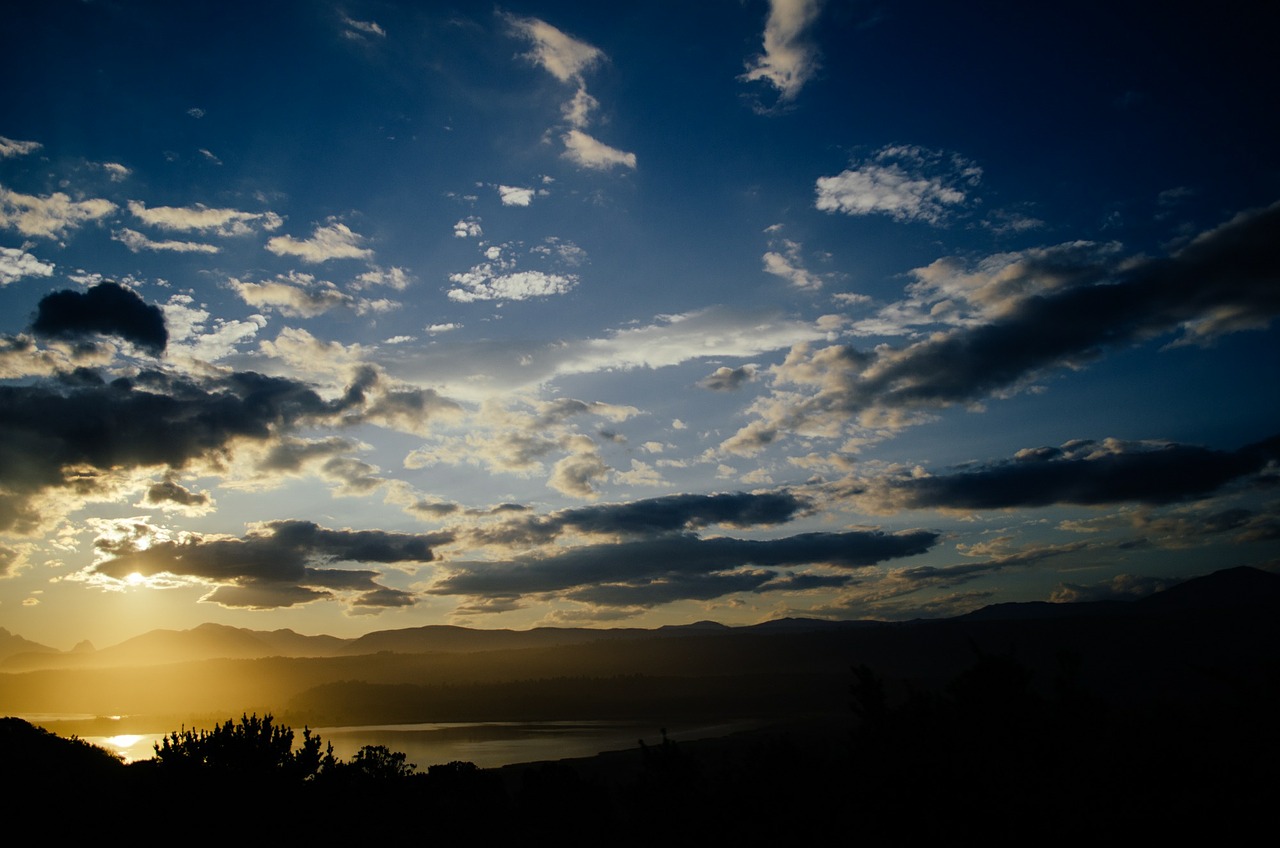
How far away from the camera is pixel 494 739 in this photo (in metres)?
116

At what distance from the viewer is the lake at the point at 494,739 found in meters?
87.1

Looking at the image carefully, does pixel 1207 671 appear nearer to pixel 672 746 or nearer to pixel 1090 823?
pixel 1090 823

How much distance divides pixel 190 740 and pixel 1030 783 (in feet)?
83.4

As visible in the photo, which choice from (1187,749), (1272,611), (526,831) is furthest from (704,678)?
(1187,749)

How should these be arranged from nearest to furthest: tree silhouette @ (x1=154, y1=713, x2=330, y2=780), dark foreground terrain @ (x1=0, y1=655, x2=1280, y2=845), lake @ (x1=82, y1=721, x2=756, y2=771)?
dark foreground terrain @ (x1=0, y1=655, x2=1280, y2=845), tree silhouette @ (x1=154, y1=713, x2=330, y2=780), lake @ (x1=82, y1=721, x2=756, y2=771)

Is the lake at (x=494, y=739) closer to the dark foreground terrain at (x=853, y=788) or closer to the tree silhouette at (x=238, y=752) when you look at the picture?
the dark foreground terrain at (x=853, y=788)

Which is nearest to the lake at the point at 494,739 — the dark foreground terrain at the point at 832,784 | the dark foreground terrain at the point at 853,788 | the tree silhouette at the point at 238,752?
the dark foreground terrain at the point at 832,784

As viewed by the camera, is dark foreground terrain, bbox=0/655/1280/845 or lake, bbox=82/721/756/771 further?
lake, bbox=82/721/756/771

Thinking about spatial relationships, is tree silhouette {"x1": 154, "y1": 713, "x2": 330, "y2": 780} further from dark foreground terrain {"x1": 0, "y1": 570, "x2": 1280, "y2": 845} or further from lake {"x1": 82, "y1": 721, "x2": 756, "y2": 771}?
lake {"x1": 82, "y1": 721, "x2": 756, "y2": 771}

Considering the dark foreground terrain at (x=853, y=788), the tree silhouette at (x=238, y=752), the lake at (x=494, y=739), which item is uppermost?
the tree silhouette at (x=238, y=752)

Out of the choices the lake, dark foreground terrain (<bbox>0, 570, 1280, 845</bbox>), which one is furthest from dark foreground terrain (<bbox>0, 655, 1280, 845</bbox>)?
the lake

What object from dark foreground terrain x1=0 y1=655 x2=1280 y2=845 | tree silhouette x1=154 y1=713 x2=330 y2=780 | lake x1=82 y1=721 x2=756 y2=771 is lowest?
lake x1=82 y1=721 x2=756 y2=771

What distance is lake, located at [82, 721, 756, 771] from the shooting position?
8712 centimetres

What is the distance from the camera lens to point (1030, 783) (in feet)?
43.4
